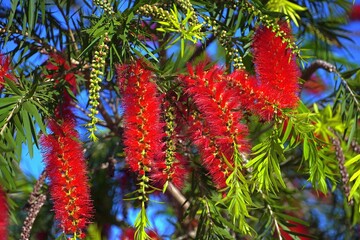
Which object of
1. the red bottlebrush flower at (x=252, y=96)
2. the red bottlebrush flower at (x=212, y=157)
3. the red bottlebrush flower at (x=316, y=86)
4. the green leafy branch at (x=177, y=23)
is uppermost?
the red bottlebrush flower at (x=316, y=86)

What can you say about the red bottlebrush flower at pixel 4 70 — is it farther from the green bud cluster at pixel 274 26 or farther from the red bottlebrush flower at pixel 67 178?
the green bud cluster at pixel 274 26

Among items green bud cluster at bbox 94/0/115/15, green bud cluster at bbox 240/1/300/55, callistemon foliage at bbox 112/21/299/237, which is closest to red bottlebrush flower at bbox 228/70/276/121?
callistemon foliage at bbox 112/21/299/237

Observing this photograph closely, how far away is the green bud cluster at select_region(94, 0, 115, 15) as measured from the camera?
1.10m

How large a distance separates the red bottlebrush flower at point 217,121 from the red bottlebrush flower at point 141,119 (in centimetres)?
7

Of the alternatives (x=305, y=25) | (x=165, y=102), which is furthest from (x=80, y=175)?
(x=305, y=25)

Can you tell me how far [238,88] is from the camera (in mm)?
1093

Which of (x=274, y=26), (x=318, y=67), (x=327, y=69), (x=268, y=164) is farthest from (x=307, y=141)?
(x=318, y=67)

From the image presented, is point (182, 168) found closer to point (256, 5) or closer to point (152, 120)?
point (152, 120)

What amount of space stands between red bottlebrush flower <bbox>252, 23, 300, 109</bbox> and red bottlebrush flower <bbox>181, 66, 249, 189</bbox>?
0.20ft

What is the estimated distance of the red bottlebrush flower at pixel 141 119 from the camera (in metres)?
1.04

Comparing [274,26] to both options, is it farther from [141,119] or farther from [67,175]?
[67,175]

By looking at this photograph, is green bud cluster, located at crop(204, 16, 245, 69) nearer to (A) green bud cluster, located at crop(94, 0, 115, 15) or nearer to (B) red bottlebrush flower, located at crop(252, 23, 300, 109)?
(B) red bottlebrush flower, located at crop(252, 23, 300, 109)

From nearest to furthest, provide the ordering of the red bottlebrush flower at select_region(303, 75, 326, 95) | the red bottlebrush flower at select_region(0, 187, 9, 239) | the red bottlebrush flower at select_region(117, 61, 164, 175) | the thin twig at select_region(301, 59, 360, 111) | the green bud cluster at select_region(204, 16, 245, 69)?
the red bottlebrush flower at select_region(0, 187, 9, 239) → the red bottlebrush flower at select_region(117, 61, 164, 175) → the green bud cluster at select_region(204, 16, 245, 69) → the thin twig at select_region(301, 59, 360, 111) → the red bottlebrush flower at select_region(303, 75, 326, 95)

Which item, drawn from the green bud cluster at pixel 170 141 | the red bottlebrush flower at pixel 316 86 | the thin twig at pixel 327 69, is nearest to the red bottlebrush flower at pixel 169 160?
the green bud cluster at pixel 170 141
